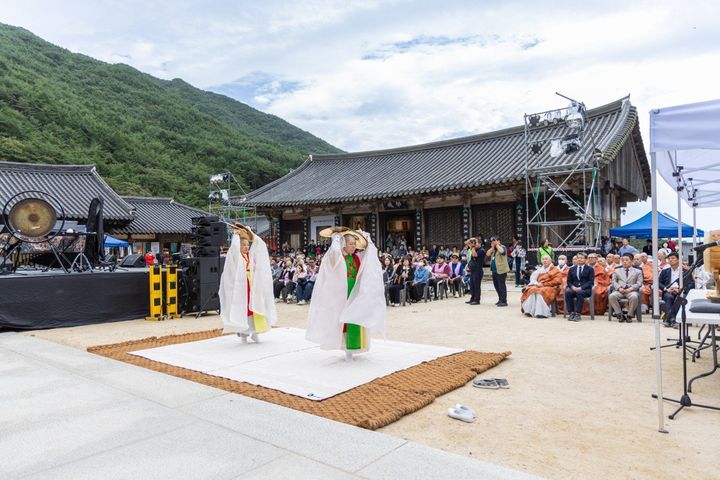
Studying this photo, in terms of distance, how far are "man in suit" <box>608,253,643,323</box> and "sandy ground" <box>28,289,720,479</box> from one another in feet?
3.11

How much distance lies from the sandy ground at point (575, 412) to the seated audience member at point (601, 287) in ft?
5.00

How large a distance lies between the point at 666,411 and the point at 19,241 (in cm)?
1034

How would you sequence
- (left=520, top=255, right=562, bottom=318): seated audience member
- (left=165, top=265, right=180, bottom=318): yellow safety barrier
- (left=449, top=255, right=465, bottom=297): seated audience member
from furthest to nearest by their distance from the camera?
(left=449, top=255, right=465, bottom=297): seated audience member
(left=165, top=265, right=180, bottom=318): yellow safety barrier
(left=520, top=255, right=562, bottom=318): seated audience member

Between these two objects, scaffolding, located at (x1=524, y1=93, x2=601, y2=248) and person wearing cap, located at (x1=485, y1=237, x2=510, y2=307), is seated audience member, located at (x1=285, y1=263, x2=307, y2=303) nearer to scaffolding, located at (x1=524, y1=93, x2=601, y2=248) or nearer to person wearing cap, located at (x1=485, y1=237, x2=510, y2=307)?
person wearing cap, located at (x1=485, y1=237, x2=510, y2=307)

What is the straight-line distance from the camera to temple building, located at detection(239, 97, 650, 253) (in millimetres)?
15016

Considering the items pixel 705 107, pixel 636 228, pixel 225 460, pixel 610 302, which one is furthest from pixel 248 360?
pixel 636 228

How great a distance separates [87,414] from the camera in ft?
11.4

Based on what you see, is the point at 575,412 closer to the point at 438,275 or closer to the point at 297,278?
the point at 438,275

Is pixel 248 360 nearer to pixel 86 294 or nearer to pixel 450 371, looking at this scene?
pixel 450 371

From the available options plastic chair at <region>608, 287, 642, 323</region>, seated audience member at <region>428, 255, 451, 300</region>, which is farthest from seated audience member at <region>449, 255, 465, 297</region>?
plastic chair at <region>608, 287, 642, 323</region>

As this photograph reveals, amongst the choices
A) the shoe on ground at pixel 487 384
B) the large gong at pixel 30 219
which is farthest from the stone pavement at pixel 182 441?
the large gong at pixel 30 219

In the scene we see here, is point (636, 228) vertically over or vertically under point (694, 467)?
over

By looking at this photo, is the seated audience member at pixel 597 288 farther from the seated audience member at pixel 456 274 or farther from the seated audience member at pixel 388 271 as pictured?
the seated audience member at pixel 456 274

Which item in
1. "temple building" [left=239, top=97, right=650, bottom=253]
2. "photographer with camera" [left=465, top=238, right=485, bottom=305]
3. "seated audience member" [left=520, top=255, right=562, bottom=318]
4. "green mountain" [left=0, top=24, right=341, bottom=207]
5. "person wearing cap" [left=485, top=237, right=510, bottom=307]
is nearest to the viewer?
"seated audience member" [left=520, top=255, right=562, bottom=318]
